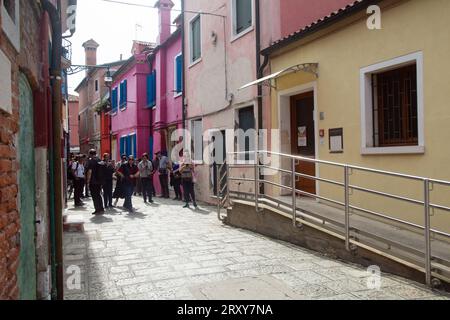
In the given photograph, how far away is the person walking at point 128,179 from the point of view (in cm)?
1201

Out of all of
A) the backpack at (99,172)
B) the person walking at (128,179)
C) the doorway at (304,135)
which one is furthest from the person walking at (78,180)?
the doorway at (304,135)

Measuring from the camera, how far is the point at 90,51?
35.0 metres

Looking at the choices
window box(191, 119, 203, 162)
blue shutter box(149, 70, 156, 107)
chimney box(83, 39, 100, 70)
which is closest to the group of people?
window box(191, 119, 203, 162)

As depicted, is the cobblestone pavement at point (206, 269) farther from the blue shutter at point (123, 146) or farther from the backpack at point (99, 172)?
the blue shutter at point (123, 146)

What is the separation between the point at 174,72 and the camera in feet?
55.0

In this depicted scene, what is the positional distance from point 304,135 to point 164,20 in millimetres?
12037

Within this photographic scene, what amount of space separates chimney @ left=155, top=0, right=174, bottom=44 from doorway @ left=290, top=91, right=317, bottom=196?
34.3 ft

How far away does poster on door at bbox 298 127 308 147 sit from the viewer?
29.4 ft

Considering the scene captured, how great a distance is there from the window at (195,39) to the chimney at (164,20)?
3.50m

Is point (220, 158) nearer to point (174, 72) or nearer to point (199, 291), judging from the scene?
point (174, 72)

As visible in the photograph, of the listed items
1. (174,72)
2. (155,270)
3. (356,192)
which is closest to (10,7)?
(155,270)

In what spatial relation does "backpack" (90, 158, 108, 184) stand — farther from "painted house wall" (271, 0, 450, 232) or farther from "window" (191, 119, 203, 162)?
"painted house wall" (271, 0, 450, 232)

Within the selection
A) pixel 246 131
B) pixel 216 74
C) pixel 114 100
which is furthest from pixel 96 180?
pixel 114 100

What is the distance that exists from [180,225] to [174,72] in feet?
29.0
